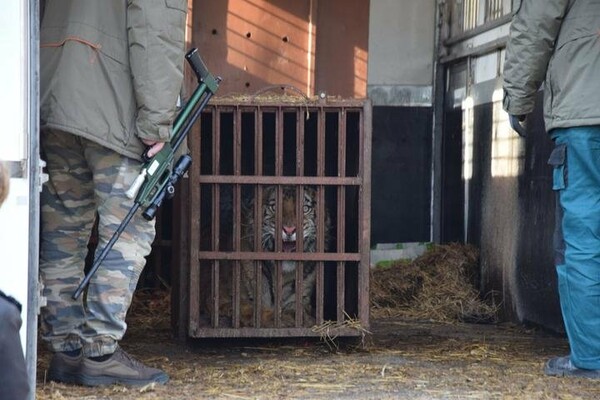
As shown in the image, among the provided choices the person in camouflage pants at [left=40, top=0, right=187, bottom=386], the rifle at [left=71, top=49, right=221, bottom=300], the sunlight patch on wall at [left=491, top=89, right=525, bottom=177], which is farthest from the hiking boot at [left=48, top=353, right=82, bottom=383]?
the sunlight patch on wall at [left=491, top=89, right=525, bottom=177]

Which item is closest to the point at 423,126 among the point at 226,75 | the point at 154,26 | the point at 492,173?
the point at 492,173

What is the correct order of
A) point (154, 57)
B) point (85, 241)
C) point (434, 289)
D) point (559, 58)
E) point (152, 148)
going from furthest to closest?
1. point (434, 289)
2. point (559, 58)
3. point (85, 241)
4. point (152, 148)
5. point (154, 57)

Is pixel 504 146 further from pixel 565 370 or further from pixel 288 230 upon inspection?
pixel 565 370

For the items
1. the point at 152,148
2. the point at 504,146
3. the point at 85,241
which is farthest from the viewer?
the point at 504,146

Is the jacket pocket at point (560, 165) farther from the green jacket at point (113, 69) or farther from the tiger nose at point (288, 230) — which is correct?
the green jacket at point (113, 69)

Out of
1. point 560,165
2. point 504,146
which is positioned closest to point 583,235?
point 560,165

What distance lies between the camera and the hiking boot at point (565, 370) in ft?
17.4

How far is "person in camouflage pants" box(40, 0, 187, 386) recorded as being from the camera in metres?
4.94

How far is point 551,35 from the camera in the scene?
17.6ft

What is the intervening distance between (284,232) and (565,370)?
1.76 m

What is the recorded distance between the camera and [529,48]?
5387 millimetres

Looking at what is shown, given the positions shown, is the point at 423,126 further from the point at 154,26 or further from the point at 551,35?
the point at 154,26

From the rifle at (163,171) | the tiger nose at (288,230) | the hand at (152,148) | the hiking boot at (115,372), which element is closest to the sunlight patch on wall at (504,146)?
the tiger nose at (288,230)

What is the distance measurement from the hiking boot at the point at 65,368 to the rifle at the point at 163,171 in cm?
27
